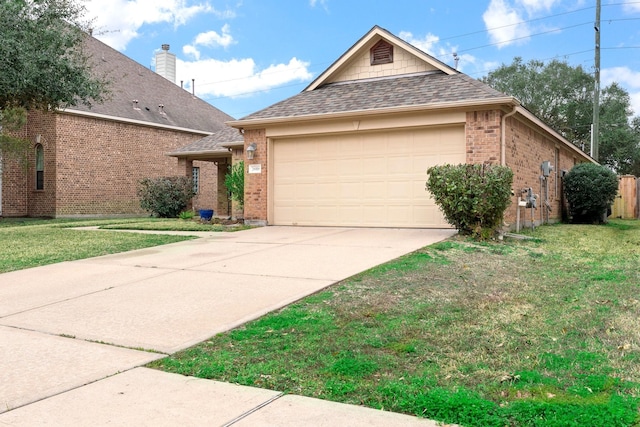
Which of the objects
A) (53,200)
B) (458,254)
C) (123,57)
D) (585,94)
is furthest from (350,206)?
(585,94)

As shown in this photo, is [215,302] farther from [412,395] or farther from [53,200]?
[53,200]

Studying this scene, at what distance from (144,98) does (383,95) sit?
1645cm

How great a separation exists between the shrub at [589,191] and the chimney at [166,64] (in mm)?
22736

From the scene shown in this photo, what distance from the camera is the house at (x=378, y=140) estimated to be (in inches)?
450

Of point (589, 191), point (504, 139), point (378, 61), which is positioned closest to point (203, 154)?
point (378, 61)

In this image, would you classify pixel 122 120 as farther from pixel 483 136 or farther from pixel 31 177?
pixel 483 136

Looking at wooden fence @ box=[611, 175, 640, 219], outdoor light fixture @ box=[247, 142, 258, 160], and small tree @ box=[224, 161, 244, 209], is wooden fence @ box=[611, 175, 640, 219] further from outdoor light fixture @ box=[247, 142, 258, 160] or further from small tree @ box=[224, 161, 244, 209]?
outdoor light fixture @ box=[247, 142, 258, 160]

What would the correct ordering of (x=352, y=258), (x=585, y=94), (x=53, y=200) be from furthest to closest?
(x=585, y=94) < (x=53, y=200) < (x=352, y=258)

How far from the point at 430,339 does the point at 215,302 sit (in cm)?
226

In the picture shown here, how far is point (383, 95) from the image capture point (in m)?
12.8

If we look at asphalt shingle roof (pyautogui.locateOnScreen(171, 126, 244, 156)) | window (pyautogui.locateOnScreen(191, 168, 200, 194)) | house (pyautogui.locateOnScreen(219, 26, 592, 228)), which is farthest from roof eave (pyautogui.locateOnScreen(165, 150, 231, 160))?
house (pyautogui.locateOnScreen(219, 26, 592, 228))

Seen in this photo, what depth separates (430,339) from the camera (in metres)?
3.83

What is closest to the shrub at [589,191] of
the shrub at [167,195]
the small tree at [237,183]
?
the small tree at [237,183]

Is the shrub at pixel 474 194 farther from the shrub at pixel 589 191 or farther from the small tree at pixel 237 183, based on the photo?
the shrub at pixel 589 191
